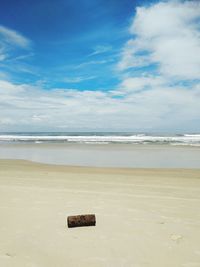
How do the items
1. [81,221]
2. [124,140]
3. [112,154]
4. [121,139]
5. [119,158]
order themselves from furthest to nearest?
1. [121,139]
2. [124,140]
3. [112,154]
4. [119,158]
5. [81,221]

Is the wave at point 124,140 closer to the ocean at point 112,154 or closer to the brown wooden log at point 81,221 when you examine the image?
the ocean at point 112,154

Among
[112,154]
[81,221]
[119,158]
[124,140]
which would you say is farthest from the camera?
[124,140]

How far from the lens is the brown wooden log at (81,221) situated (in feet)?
11.8

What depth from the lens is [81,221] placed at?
366 centimetres

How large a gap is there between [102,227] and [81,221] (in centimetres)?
31

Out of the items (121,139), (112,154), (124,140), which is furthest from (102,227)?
(121,139)

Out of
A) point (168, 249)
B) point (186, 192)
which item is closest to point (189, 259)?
point (168, 249)

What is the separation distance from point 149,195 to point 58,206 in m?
2.13

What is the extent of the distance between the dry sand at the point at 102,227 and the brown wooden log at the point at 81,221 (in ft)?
0.26

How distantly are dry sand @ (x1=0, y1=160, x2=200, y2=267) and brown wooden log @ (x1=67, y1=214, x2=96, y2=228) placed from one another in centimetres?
8

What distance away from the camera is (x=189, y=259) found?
277 cm

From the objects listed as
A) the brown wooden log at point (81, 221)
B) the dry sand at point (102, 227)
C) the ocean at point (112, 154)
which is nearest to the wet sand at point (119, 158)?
the ocean at point (112, 154)

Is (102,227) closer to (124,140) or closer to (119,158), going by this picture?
(119,158)

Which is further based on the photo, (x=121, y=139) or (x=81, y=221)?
(x=121, y=139)
